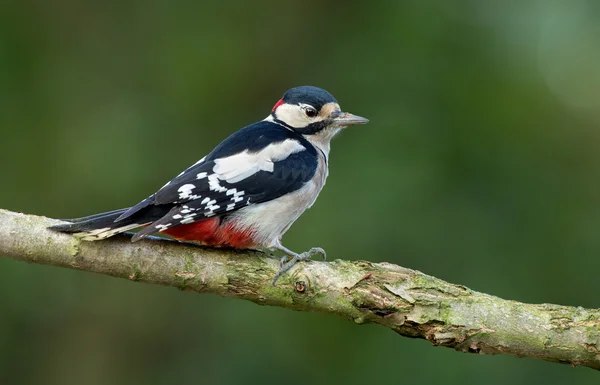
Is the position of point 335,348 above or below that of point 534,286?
below

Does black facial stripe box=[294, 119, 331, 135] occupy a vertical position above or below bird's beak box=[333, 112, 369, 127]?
below

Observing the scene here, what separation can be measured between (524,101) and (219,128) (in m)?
2.25

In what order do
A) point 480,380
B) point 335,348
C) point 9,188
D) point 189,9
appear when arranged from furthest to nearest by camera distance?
1. point 189,9
2. point 9,188
3. point 335,348
4. point 480,380

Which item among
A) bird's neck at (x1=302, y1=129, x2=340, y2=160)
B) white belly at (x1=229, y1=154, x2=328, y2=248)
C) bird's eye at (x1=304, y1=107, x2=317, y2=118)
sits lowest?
white belly at (x1=229, y1=154, x2=328, y2=248)

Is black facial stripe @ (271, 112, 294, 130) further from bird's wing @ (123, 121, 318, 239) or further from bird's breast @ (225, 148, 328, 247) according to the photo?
bird's breast @ (225, 148, 328, 247)

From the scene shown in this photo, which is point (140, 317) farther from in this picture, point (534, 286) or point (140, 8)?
point (534, 286)

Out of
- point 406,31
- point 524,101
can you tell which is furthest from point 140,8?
point 524,101

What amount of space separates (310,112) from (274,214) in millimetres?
688

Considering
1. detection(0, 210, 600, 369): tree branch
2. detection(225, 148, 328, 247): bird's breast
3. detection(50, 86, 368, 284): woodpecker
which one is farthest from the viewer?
detection(225, 148, 328, 247): bird's breast

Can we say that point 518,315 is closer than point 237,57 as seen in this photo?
Yes

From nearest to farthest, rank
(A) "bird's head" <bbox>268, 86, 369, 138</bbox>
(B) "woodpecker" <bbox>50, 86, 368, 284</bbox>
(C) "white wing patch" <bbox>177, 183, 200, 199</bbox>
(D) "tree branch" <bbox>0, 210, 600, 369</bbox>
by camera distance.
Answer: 1. (D) "tree branch" <bbox>0, 210, 600, 369</bbox>
2. (B) "woodpecker" <bbox>50, 86, 368, 284</bbox>
3. (C) "white wing patch" <bbox>177, 183, 200, 199</bbox>
4. (A) "bird's head" <bbox>268, 86, 369, 138</bbox>

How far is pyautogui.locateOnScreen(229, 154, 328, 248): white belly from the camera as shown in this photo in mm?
3004

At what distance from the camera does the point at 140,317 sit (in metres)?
5.45

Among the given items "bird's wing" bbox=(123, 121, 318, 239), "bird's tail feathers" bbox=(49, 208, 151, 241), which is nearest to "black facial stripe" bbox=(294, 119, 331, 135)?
"bird's wing" bbox=(123, 121, 318, 239)
